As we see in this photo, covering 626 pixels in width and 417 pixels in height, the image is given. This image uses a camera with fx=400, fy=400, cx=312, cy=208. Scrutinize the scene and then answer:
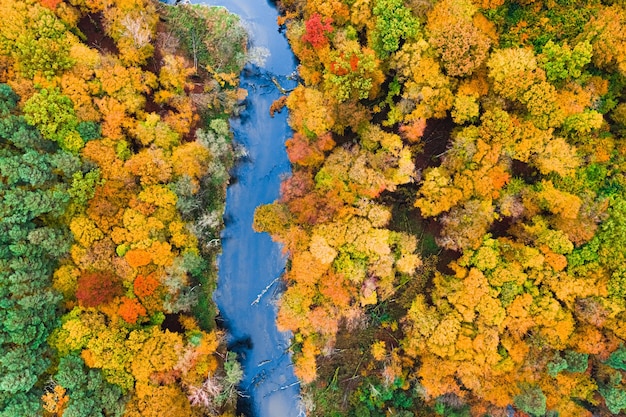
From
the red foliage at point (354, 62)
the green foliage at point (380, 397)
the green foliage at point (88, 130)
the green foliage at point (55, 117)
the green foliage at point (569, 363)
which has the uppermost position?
the green foliage at point (55, 117)

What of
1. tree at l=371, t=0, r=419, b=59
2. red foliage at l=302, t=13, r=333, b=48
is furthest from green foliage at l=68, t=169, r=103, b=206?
tree at l=371, t=0, r=419, b=59

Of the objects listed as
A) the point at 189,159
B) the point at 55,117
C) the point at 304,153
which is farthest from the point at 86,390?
the point at 304,153

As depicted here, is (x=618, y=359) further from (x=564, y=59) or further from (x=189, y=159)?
(x=189, y=159)

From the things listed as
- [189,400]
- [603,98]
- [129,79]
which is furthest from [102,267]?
[603,98]

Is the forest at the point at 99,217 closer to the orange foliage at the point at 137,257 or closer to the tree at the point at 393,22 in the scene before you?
the orange foliage at the point at 137,257

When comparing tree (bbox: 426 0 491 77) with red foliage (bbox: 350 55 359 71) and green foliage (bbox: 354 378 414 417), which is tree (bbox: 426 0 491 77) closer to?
red foliage (bbox: 350 55 359 71)

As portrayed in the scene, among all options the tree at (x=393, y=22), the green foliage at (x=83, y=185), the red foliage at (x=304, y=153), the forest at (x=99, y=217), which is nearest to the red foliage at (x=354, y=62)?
the tree at (x=393, y=22)

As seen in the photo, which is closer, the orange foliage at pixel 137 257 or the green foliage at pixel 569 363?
the green foliage at pixel 569 363
